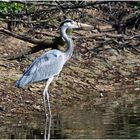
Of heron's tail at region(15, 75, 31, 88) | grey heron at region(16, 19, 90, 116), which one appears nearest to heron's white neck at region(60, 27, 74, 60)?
grey heron at region(16, 19, 90, 116)

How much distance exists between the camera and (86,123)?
30.8ft

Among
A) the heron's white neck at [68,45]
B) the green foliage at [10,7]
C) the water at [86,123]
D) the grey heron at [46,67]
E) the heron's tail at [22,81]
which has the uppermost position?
the green foliage at [10,7]

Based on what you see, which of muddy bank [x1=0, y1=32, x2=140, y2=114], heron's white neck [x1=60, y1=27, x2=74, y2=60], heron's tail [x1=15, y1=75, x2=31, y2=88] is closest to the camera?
heron's tail [x1=15, y1=75, x2=31, y2=88]

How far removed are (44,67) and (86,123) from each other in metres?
2.38

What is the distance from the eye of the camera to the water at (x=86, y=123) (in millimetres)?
8422

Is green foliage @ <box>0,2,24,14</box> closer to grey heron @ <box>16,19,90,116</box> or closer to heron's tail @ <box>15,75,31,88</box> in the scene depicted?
grey heron @ <box>16,19,90,116</box>

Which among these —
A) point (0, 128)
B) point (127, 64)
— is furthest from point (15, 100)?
point (127, 64)

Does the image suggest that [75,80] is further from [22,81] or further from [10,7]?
[10,7]

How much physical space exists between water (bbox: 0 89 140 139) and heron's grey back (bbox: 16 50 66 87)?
0.72 metres

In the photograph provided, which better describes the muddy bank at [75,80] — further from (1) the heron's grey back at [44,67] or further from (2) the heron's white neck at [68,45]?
(2) the heron's white neck at [68,45]

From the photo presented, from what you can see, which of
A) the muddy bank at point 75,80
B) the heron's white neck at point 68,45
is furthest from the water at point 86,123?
the heron's white neck at point 68,45

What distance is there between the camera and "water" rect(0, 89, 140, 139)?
27.6 feet

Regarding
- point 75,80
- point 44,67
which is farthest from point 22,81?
point 75,80

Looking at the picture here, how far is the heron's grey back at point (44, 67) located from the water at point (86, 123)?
72 cm
